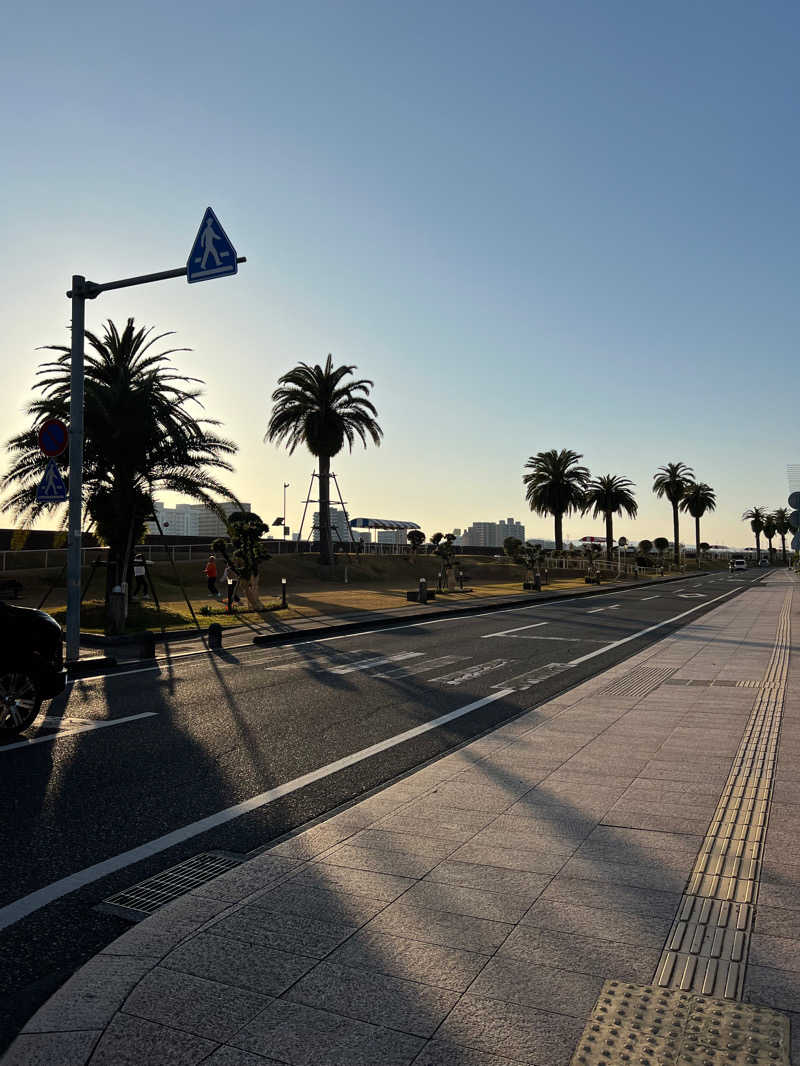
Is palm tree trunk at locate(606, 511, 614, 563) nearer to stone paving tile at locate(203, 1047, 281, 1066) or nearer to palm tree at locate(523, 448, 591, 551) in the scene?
palm tree at locate(523, 448, 591, 551)

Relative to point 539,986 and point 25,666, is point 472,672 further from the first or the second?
point 539,986

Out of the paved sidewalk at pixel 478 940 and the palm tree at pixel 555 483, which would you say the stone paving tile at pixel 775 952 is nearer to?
the paved sidewalk at pixel 478 940

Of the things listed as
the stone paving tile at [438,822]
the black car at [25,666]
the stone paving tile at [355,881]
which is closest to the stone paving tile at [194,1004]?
the stone paving tile at [355,881]

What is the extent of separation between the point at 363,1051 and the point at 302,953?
2.39 feet

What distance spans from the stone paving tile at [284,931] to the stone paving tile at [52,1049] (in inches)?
30.9

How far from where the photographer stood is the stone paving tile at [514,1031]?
2613 mm

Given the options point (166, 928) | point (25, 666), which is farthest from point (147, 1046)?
point (25, 666)


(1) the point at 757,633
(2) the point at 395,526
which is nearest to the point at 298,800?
(1) the point at 757,633

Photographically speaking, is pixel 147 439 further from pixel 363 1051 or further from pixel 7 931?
pixel 363 1051

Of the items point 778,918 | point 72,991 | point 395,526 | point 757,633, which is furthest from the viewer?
point 395,526

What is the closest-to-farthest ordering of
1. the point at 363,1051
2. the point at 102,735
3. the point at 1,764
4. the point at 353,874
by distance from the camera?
the point at 363,1051
the point at 353,874
the point at 1,764
the point at 102,735

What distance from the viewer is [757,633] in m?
18.6

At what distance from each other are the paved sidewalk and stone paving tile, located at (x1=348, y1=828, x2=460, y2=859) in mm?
20

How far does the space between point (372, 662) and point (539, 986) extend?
1044 cm
